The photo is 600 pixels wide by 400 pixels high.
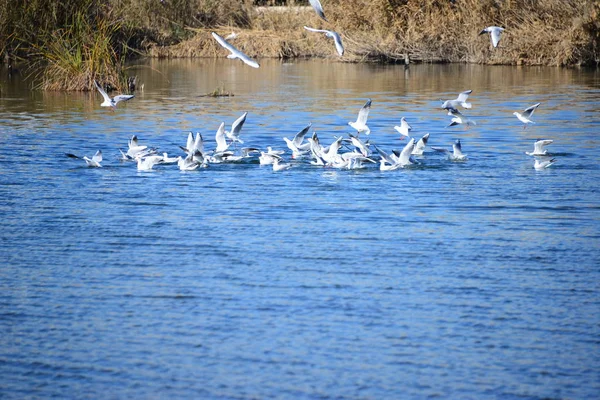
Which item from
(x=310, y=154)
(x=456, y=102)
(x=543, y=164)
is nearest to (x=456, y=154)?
(x=456, y=102)

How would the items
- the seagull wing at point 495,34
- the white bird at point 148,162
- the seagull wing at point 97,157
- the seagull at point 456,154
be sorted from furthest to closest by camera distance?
the seagull wing at point 495,34
the seagull at point 456,154
the seagull wing at point 97,157
the white bird at point 148,162

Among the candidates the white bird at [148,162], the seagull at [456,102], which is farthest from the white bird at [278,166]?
the seagull at [456,102]

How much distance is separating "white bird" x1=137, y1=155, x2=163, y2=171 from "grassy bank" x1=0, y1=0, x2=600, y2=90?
32.1 feet

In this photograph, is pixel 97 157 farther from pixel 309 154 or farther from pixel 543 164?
pixel 543 164

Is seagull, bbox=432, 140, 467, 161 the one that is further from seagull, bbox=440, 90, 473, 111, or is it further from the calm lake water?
seagull, bbox=440, 90, 473, 111

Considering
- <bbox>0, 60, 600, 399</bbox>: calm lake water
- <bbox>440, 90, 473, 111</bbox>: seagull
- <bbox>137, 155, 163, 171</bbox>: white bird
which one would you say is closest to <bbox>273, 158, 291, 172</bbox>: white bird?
<bbox>0, 60, 600, 399</bbox>: calm lake water

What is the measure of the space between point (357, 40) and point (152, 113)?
21.2 m

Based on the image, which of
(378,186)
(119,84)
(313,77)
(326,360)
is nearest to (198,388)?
(326,360)

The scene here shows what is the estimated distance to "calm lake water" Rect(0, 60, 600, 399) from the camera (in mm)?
5648

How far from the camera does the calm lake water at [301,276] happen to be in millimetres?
5648

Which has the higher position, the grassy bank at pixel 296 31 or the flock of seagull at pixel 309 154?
the grassy bank at pixel 296 31

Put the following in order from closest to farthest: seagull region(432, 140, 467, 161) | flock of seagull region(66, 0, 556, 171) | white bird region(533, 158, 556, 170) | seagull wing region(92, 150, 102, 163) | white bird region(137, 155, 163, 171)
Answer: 1. white bird region(533, 158, 556, 170)
2. flock of seagull region(66, 0, 556, 171)
3. white bird region(137, 155, 163, 171)
4. seagull wing region(92, 150, 102, 163)
5. seagull region(432, 140, 467, 161)

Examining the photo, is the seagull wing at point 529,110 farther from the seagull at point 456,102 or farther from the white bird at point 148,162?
the white bird at point 148,162

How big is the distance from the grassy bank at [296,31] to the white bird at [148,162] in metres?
9.78
